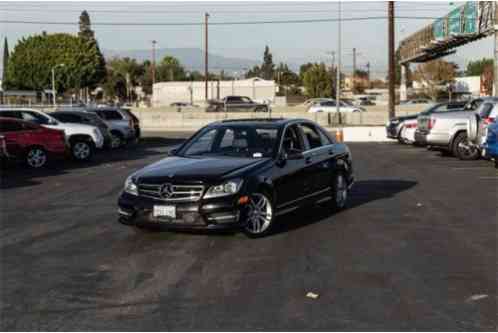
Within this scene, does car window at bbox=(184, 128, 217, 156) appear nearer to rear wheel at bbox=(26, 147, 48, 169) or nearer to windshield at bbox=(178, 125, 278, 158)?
windshield at bbox=(178, 125, 278, 158)

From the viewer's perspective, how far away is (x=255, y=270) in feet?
23.2

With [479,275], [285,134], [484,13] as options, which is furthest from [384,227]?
[484,13]

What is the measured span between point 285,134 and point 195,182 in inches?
78.5

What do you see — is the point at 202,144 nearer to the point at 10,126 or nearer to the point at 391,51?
the point at 10,126

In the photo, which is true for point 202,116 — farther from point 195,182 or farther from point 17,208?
point 195,182

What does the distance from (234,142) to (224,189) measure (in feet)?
5.15

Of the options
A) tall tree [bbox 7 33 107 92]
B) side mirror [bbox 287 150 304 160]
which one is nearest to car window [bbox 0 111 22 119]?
side mirror [bbox 287 150 304 160]

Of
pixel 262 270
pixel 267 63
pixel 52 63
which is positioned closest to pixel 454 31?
pixel 262 270

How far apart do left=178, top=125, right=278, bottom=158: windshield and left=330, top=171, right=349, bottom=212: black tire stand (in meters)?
1.73

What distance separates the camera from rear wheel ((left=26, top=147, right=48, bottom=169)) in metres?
17.8

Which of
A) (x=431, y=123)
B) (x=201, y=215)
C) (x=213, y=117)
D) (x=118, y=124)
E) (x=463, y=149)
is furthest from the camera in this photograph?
(x=213, y=117)

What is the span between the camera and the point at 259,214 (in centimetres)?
868

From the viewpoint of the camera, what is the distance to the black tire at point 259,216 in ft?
27.7

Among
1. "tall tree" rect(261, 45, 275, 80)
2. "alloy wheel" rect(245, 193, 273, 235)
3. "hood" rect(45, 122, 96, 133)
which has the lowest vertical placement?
"alloy wheel" rect(245, 193, 273, 235)
